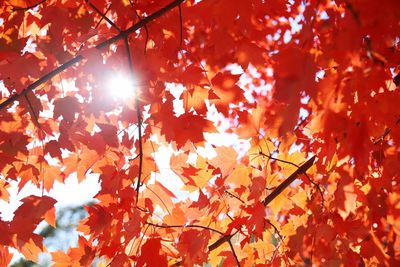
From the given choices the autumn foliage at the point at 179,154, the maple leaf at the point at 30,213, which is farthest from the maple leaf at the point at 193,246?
the maple leaf at the point at 30,213

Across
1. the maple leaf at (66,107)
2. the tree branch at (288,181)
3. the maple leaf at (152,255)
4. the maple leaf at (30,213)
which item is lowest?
the maple leaf at (152,255)

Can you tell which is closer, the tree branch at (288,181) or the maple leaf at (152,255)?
the maple leaf at (152,255)

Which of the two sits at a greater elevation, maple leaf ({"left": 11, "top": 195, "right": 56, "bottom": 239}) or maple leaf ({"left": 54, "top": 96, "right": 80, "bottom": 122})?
maple leaf ({"left": 54, "top": 96, "right": 80, "bottom": 122})

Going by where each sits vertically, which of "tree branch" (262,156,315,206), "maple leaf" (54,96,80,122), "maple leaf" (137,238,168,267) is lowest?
"maple leaf" (137,238,168,267)

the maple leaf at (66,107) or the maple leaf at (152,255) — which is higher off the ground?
the maple leaf at (66,107)

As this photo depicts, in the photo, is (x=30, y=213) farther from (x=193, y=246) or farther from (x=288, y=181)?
(x=288, y=181)

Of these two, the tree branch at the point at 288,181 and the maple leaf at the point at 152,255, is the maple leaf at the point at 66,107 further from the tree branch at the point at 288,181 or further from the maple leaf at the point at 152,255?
the tree branch at the point at 288,181

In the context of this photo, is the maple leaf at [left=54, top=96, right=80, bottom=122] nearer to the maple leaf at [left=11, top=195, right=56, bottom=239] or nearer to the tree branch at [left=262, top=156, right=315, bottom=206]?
the maple leaf at [left=11, top=195, right=56, bottom=239]

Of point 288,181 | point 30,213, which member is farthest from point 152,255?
point 288,181

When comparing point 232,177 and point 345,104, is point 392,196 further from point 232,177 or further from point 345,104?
point 232,177

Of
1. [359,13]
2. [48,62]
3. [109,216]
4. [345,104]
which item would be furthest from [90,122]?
[359,13]

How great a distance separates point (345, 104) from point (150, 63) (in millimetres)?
1177

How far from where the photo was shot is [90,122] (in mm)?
3074

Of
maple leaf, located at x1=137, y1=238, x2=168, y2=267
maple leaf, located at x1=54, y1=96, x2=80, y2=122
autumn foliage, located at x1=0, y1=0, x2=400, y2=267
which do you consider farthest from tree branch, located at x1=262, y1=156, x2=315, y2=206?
maple leaf, located at x1=54, y1=96, x2=80, y2=122
